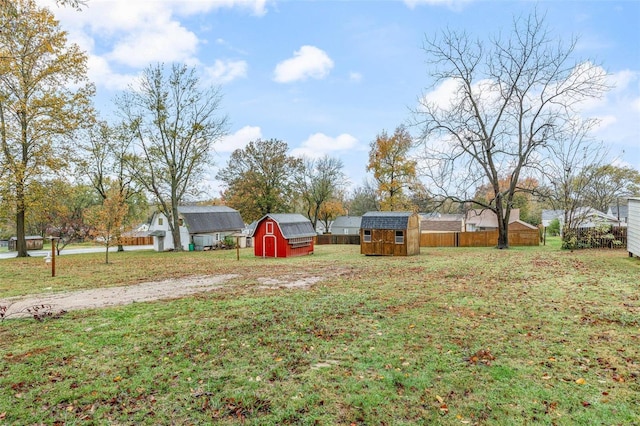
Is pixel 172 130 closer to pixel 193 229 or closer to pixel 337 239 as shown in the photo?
pixel 193 229

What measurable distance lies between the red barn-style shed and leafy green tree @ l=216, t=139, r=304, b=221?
14.9 metres

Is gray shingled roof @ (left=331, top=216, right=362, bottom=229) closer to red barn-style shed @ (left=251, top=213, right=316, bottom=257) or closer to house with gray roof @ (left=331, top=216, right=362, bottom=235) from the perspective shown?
house with gray roof @ (left=331, top=216, right=362, bottom=235)

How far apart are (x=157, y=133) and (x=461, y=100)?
23785 millimetres

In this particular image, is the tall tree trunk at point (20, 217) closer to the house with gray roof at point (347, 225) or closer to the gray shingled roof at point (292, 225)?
the gray shingled roof at point (292, 225)

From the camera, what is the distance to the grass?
11.8 ft

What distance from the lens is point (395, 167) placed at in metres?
34.2

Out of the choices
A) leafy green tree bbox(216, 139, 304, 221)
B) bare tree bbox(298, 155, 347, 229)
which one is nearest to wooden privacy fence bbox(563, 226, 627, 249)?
leafy green tree bbox(216, 139, 304, 221)

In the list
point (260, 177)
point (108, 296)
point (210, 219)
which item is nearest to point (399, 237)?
point (108, 296)

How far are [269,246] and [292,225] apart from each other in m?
2.26

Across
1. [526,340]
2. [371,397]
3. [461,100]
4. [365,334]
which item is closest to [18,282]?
[365,334]

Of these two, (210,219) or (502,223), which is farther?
(210,219)

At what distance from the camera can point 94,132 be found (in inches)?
1149

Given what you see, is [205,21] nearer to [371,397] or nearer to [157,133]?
[371,397]

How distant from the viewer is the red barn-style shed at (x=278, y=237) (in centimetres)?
2330
